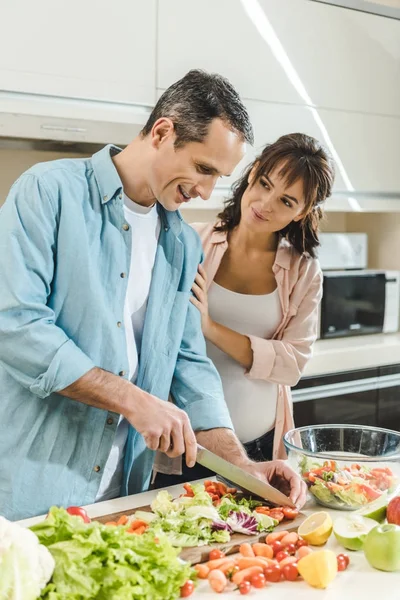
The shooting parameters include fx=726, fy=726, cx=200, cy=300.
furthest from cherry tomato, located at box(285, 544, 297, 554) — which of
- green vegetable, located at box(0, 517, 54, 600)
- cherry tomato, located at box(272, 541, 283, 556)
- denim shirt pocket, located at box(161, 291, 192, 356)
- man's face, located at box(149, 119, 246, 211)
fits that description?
man's face, located at box(149, 119, 246, 211)

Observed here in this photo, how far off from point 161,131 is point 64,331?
45 centimetres

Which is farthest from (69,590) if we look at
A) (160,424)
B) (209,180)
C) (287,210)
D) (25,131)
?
(25,131)

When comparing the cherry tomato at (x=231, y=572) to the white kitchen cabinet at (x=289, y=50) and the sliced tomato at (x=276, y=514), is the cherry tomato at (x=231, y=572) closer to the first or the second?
the sliced tomato at (x=276, y=514)

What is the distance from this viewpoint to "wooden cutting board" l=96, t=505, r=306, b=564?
1.18 m

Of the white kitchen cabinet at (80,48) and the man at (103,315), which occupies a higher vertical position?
the white kitchen cabinet at (80,48)

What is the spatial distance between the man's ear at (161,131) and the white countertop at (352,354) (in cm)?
167

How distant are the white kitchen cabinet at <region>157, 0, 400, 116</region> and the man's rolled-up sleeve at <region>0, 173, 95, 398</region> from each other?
1551mm

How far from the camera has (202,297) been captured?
1.93 m

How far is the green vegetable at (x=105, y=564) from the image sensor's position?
37.3 inches

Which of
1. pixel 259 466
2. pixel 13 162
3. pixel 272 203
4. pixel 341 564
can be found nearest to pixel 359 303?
pixel 272 203

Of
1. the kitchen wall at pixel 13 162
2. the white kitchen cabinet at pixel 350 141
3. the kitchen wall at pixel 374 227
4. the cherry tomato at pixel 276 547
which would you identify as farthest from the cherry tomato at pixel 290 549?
the kitchen wall at pixel 374 227

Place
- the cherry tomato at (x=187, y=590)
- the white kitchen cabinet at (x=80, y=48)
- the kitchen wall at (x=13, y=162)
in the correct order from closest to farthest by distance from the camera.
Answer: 1. the cherry tomato at (x=187, y=590)
2. the white kitchen cabinet at (x=80, y=48)
3. the kitchen wall at (x=13, y=162)

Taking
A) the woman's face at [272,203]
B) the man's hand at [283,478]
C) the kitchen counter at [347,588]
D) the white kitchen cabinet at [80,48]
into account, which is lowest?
the kitchen counter at [347,588]

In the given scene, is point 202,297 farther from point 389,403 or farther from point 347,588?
point 389,403
